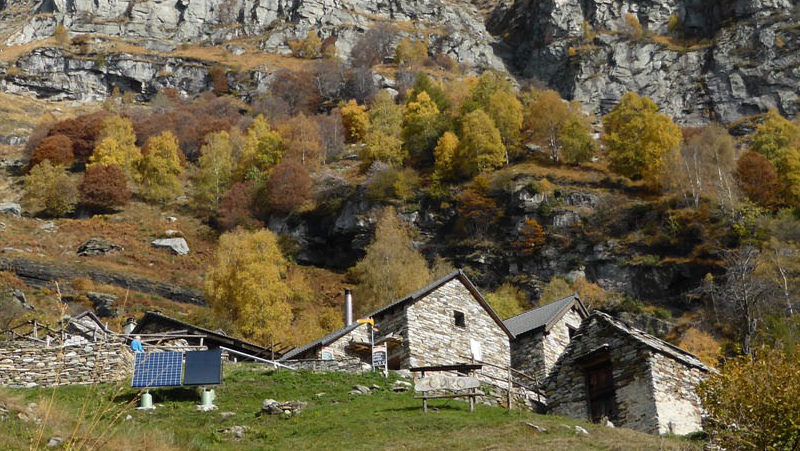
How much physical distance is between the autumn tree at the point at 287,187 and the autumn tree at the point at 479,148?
1690 centimetres

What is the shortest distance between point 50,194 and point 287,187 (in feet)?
80.8

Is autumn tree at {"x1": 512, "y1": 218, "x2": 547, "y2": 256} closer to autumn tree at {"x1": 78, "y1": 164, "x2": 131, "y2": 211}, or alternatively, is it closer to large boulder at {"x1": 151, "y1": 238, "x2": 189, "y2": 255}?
large boulder at {"x1": 151, "y1": 238, "x2": 189, "y2": 255}

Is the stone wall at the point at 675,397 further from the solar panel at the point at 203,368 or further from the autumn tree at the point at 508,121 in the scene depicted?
the autumn tree at the point at 508,121

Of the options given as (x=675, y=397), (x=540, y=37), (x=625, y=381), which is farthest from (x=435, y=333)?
(x=540, y=37)

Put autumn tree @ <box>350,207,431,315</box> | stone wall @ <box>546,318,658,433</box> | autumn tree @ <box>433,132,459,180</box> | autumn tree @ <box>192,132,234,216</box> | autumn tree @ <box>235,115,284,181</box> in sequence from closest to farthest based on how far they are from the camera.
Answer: stone wall @ <box>546,318,658,433</box> < autumn tree @ <box>350,207,431,315</box> < autumn tree @ <box>433,132,459,180</box> < autumn tree @ <box>192,132,234,216</box> < autumn tree @ <box>235,115,284,181</box>

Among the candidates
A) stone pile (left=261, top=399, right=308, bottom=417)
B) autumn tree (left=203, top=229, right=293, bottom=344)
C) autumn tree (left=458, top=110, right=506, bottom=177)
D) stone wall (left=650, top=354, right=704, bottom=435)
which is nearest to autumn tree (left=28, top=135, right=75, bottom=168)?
autumn tree (left=458, top=110, right=506, bottom=177)

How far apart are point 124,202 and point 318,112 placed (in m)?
45.9

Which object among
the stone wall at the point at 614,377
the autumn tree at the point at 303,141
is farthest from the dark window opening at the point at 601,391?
the autumn tree at the point at 303,141

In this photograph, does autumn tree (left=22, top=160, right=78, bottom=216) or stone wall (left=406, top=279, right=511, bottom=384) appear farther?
autumn tree (left=22, top=160, right=78, bottom=216)

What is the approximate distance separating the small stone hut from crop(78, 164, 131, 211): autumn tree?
214 ft

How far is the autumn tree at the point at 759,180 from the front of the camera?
238 ft

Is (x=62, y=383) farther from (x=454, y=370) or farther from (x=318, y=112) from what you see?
(x=318, y=112)

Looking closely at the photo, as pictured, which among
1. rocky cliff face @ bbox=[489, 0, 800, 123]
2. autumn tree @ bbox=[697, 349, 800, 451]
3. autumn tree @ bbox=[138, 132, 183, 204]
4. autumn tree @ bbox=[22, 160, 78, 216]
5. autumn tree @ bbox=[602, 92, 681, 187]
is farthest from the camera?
rocky cliff face @ bbox=[489, 0, 800, 123]

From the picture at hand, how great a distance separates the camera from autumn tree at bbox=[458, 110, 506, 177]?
3273 inches
